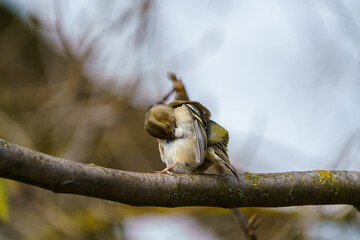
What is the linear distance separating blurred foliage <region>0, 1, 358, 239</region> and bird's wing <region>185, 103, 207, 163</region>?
157 centimetres

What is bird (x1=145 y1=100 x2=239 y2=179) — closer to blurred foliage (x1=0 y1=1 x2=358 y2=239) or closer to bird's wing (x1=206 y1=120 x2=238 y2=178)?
bird's wing (x1=206 y1=120 x2=238 y2=178)

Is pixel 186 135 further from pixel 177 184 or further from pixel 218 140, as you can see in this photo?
pixel 177 184

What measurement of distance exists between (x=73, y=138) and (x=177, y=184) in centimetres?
300

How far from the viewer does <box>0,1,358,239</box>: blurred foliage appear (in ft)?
14.3

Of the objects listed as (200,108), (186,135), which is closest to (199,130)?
(186,135)

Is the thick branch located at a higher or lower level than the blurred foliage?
higher

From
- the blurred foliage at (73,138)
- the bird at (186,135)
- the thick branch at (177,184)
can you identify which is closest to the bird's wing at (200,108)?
the bird at (186,135)

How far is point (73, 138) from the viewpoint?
15.0 feet

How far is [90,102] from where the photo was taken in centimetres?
475

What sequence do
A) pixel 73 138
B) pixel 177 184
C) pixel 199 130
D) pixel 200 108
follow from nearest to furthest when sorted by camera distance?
pixel 177 184, pixel 199 130, pixel 200 108, pixel 73 138

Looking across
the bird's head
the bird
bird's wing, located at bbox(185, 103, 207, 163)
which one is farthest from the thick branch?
the bird's head

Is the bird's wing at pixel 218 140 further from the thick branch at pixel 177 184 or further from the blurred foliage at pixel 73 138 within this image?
the blurred foliage at pixel 73 138

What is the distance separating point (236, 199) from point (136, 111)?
11.8 feet

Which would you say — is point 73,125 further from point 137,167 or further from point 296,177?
point 296,177
